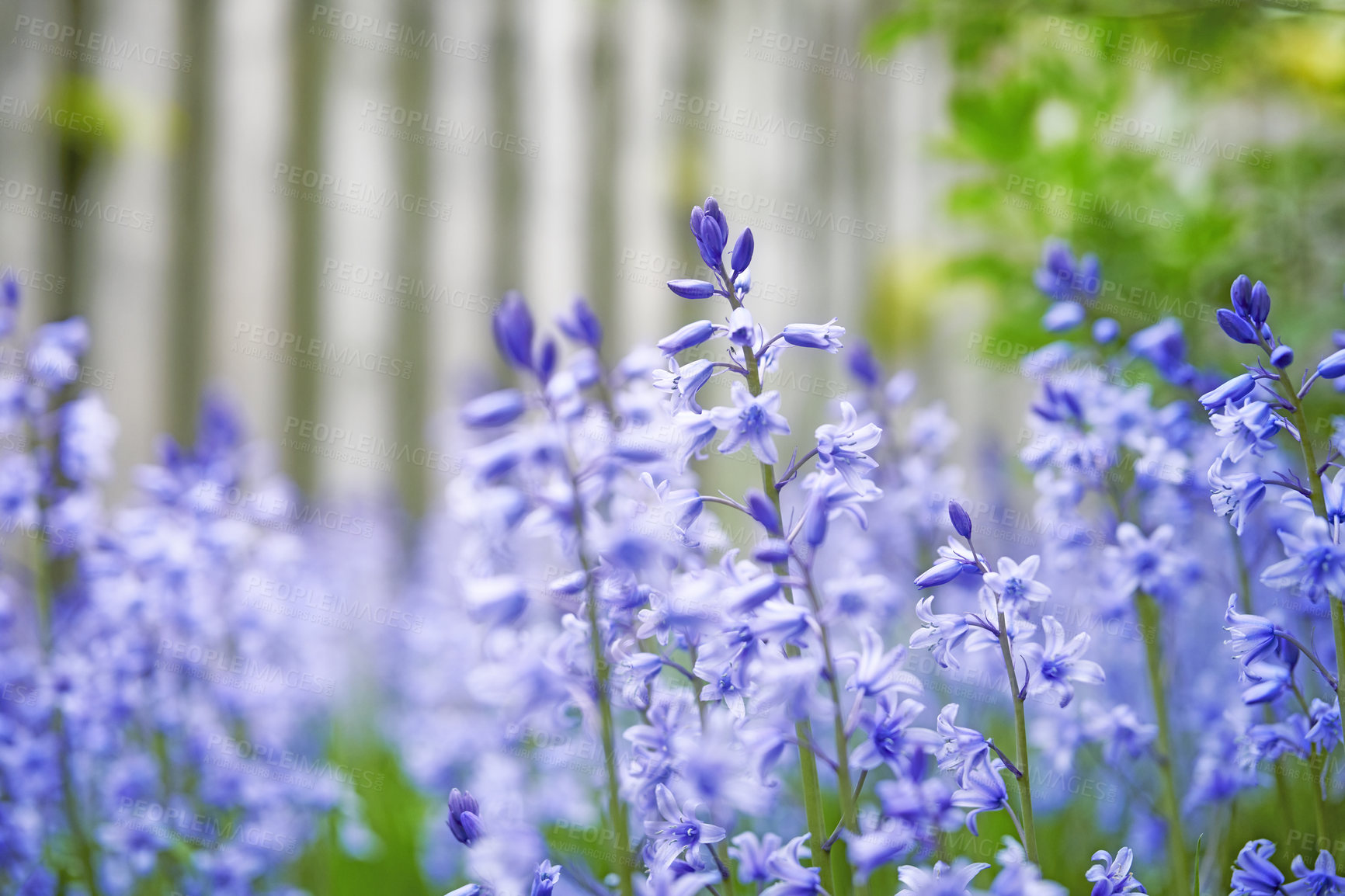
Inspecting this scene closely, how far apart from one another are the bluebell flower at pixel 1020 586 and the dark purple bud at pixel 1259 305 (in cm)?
29

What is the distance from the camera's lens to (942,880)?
592mm

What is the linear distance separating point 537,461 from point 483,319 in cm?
288
